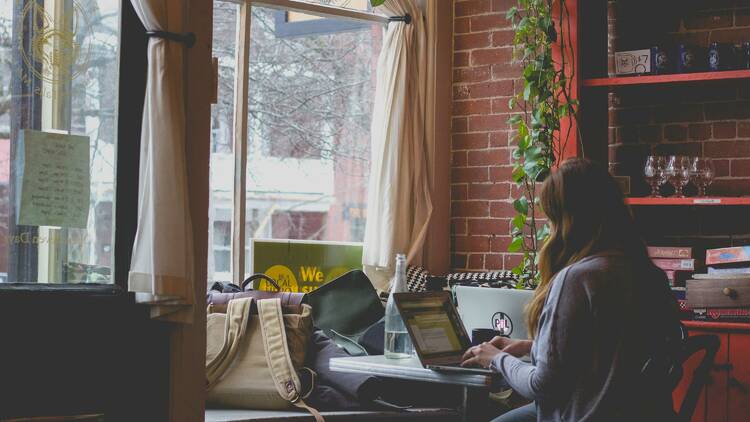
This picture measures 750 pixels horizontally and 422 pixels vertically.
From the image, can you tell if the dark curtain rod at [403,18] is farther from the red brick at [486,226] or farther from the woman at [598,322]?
the woman at [598,322]

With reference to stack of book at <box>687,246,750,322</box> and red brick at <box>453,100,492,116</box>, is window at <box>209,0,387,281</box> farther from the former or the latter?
stack of book at <box>687,246,750,322</box>

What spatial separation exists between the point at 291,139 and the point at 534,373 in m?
2.41

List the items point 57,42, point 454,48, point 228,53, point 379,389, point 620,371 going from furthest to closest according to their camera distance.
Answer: point 454,48
point 228,53
point 379,389
point 57,42
point 620,371

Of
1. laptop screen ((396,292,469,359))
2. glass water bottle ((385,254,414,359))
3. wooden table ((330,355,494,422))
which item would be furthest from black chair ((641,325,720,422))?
glass water bottle ((385,254,414,359))

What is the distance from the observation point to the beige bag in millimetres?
3324

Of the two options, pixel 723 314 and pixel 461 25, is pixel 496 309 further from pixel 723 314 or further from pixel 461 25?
pixel 461 25

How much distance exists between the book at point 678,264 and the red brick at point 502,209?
829 millimetres

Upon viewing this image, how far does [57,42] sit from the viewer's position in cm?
268

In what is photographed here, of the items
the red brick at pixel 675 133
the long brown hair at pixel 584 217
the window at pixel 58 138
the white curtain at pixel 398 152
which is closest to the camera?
the long brown hair at pixel 584 217

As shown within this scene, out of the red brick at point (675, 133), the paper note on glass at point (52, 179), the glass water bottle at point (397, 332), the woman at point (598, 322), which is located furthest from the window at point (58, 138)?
the red brick at point (675, 133)

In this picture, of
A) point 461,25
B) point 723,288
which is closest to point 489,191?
point 461,25

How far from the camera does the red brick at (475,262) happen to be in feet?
15.5

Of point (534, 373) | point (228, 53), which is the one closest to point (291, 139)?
point (228, 53)

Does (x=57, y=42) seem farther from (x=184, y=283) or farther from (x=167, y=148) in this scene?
(x=184, y=283)
